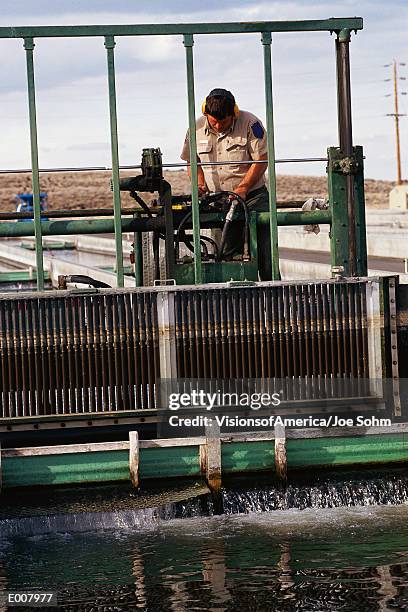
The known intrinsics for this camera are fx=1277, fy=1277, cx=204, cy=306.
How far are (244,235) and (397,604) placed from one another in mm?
4896

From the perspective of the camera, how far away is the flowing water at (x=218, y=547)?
10086 mm

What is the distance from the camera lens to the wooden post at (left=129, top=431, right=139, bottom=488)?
39.3 ft

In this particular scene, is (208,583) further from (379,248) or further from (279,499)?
(379,248)

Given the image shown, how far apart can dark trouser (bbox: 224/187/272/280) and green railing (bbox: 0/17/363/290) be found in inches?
29.7

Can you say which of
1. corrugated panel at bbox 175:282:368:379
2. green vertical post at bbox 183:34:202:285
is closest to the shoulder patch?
green vertical post at bbox 183:34:202:285

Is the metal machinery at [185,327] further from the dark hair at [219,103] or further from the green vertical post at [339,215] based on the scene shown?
the dark hair at [219,103]

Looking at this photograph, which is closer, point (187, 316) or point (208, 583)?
point (208, 583)

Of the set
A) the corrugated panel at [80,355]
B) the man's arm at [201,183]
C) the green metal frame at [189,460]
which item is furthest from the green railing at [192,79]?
the green metal frame at [189,460]

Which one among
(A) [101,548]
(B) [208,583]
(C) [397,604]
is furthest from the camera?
(A) [101,548]

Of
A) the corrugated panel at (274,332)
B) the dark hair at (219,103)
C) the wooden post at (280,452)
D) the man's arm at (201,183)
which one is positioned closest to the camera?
the wooden post at (280,452)

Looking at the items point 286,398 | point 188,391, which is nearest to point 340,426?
point 286,398

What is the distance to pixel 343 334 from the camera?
1289cm

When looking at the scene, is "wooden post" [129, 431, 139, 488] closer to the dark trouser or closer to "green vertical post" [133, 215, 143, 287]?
the dark trouser

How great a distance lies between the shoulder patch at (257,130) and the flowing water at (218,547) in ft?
12.3
